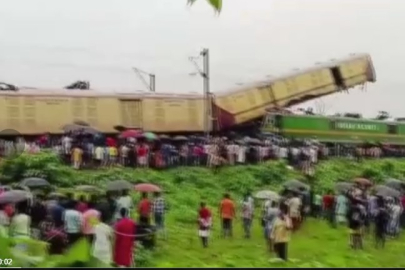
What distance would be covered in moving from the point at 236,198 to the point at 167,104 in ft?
27.1

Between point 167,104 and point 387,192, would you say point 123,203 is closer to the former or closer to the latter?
point 387,192

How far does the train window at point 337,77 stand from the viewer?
32.4 metres

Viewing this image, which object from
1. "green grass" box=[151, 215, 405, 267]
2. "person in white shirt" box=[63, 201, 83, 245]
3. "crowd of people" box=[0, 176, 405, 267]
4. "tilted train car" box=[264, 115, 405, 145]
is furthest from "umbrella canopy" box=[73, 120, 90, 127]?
"person in white shirt" box=[63, 201, 83, 245]

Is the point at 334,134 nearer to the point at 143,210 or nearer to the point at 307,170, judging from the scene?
the point at 307,170

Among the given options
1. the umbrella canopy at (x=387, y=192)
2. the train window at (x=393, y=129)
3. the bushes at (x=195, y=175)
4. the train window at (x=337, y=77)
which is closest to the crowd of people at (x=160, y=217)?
the umbrella canopy at (x=387, y=192)

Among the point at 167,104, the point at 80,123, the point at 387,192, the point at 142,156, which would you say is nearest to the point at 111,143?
the point at 142,156

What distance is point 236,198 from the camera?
21.8m

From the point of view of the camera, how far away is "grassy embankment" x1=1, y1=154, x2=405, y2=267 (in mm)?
13359

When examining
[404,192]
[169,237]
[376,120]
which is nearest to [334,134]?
[376,120]

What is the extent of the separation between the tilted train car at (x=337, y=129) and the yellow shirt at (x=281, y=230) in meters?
17.7

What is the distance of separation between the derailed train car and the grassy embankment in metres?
4.02

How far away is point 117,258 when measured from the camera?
384 inches

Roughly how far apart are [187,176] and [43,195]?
9017 mm

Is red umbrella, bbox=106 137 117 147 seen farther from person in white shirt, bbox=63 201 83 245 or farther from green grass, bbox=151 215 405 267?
person in white shirt, bbox=63 201 83 245
